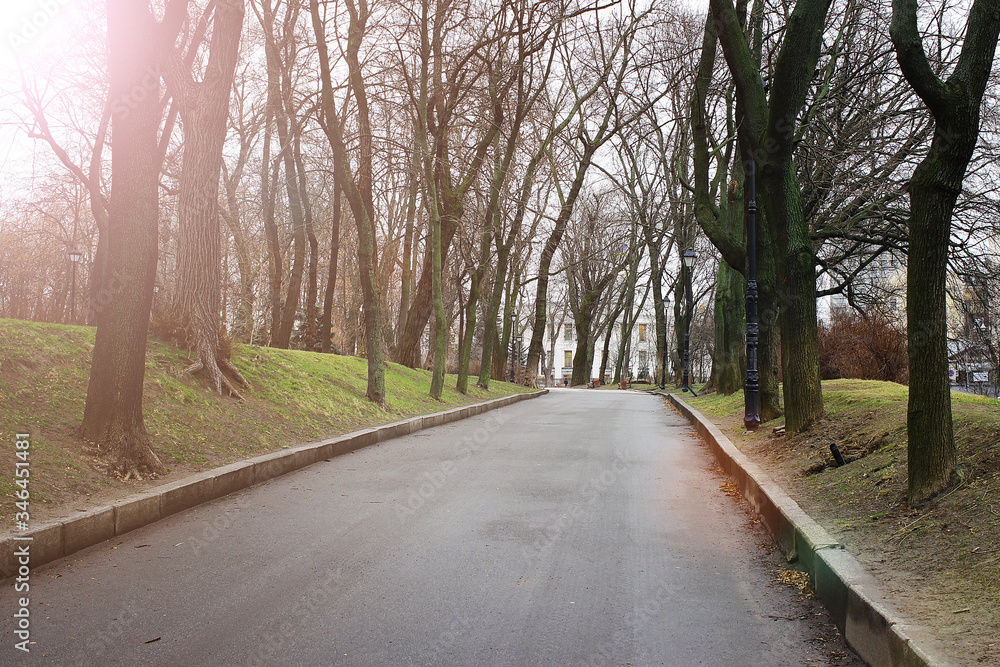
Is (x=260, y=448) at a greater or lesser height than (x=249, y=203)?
lesser

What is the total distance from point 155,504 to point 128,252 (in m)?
2.43

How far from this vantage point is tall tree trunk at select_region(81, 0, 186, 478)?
683cm

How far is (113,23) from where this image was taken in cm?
710

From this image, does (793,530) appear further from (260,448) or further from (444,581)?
(260,448)

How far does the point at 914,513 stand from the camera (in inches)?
198

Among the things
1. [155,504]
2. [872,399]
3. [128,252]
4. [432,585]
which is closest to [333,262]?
[128,252]

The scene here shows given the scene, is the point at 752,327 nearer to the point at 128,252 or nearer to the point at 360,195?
the point at 360,195

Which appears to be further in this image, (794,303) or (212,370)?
(212,370)

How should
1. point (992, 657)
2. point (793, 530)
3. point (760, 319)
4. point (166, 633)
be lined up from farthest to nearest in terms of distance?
point (760, 319)
point (793, 530)
point (166, 633)
point (992, 657)

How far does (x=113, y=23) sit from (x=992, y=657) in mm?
8008

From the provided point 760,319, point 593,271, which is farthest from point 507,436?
point 593,271

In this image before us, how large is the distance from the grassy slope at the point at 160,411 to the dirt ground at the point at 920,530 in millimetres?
5243

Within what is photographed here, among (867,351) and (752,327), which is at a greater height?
(867,351)

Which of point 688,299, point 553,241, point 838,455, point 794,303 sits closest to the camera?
point 838,455
